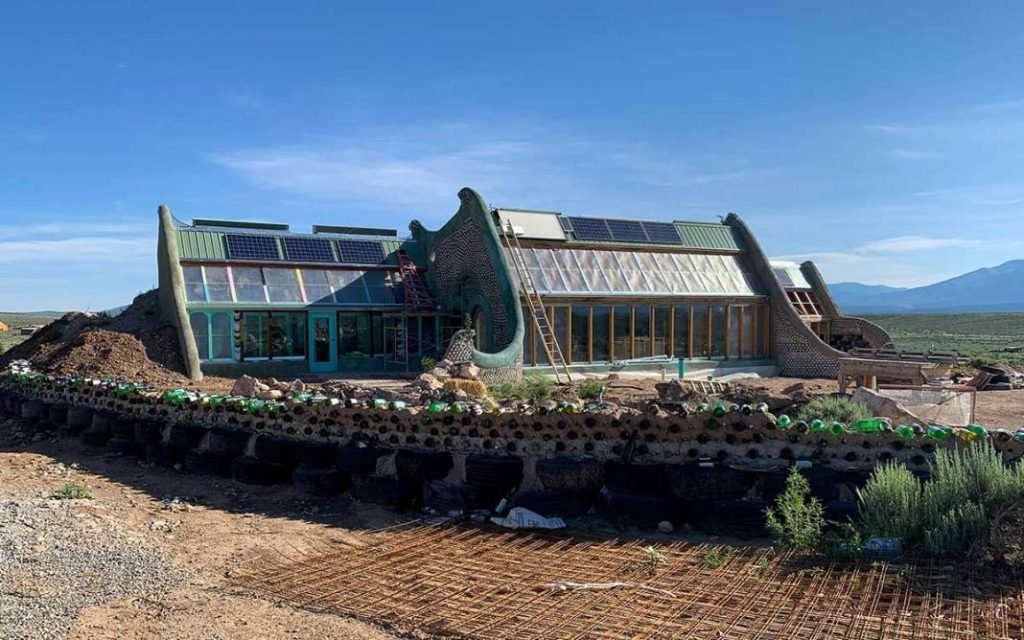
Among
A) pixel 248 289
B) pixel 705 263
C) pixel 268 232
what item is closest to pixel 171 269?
pixel 248 289

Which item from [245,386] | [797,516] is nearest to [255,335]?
[245,386]

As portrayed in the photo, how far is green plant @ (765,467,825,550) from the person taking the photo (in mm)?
6525

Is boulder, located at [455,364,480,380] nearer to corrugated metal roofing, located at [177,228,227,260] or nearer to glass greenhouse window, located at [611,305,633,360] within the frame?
glass greenhouse window, located at [611,305,633,360]

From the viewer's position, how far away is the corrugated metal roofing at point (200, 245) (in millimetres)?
21987

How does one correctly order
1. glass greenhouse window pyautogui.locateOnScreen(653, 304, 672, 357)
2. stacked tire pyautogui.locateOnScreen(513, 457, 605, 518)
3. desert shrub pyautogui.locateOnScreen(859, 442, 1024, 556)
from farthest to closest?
1. glass greenhouse window pyautogui.locateOnScreen(653, 304, 672, 357)
2. stacked tire pyautogui.locateOnScreen(513, 457, 605, 518)
3. desert shrub pyautogui.locateOnScreen(859, 442, 1024, 556)

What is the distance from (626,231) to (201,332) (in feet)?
43.0

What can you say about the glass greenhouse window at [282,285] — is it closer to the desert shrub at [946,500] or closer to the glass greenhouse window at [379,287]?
the glass greenhouse window at [379,287]

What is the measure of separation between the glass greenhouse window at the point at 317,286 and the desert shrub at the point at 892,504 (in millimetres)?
18234

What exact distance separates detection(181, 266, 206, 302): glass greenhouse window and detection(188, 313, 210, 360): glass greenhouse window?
487 millimetres

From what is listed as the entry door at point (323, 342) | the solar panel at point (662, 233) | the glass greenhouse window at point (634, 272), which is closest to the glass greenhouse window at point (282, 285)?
the entry door at point (323, 342)

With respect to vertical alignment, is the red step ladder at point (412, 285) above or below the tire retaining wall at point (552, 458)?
above

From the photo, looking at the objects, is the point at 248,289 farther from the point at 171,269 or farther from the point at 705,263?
the point at 705,263

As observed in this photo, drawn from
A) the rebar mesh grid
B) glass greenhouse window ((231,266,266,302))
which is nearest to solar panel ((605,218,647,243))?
glass greenhouse window ((231,266,266,302))

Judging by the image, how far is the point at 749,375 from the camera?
2456 cm
